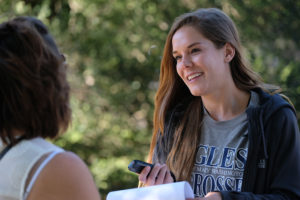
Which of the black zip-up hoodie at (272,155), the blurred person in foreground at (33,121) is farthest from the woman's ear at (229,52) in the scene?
the blurred person in foreground at (33,121)

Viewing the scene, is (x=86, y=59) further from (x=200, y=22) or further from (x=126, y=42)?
(x=200, y=22)

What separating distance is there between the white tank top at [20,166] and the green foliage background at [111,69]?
4.32 metres

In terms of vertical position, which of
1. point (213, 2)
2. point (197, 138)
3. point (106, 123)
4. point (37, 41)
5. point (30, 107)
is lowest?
A: point (106, 123)

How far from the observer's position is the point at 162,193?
1.62 meters

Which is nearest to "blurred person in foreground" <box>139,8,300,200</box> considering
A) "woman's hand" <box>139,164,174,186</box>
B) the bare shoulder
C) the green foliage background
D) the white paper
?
"woman's hand" <box>139,164,174,186</box>

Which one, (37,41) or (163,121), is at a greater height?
(37,41)

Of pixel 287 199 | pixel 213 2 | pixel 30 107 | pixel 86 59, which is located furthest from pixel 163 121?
pixel 86 59

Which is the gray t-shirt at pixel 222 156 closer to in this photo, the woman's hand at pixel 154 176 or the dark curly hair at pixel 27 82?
the woman's hand at pixel 154 176

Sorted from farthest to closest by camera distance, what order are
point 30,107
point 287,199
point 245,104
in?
point 245,104, point 287,199, point 30,107

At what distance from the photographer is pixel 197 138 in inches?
80.0

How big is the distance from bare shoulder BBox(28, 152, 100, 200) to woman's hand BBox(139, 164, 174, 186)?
2.47 ft

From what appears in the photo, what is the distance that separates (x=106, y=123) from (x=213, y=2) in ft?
7.14

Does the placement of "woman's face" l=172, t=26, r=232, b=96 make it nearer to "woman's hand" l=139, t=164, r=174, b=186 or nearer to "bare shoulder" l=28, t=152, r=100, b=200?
"woman's hand" l=139, t=164, r=174, b=186

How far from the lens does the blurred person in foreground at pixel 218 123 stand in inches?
68.0
